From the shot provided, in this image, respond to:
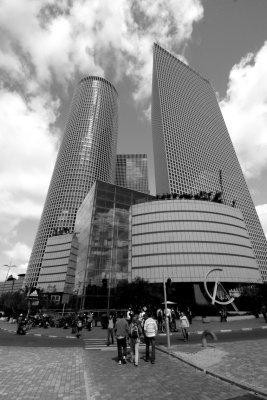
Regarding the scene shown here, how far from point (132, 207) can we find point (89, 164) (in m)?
103

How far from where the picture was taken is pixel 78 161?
554 feet

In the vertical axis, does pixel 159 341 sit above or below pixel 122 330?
below

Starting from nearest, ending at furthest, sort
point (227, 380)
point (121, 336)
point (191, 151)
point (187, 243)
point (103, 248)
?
point (227, 380), point (121, 336), point (103, 248), point (187, 243), point (191, 151)

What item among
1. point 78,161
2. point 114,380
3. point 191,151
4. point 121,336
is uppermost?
point 191,151

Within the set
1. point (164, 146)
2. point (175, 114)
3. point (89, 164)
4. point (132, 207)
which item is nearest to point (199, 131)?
point (175, 114)

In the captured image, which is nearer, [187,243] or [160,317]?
[160,317]

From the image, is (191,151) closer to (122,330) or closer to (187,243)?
(187,243)

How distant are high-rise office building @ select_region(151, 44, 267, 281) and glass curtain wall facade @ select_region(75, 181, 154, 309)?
3238 inches

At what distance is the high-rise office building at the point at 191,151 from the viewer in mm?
158000

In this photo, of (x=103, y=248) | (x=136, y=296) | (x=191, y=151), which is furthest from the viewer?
(x=191, y=151)

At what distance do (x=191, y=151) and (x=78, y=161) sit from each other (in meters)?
79.0

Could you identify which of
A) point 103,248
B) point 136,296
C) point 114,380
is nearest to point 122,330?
point 114,380

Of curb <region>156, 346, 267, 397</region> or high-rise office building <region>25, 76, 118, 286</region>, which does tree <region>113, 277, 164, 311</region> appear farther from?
high-rise office building <region>25, 76, 118, 286</region>

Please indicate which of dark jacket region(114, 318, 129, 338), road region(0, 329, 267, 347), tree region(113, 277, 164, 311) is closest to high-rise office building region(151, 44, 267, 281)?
Result: tree region(113, 277, 164, 311)
